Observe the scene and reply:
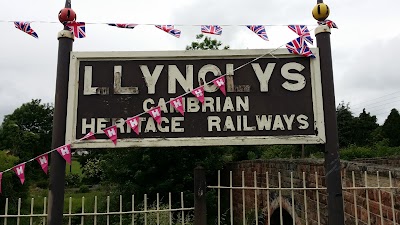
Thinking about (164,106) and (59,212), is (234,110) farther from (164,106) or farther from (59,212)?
(59,212)

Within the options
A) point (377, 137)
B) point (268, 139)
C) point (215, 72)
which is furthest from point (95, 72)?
point (377, 137)

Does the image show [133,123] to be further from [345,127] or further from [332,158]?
[345,127]

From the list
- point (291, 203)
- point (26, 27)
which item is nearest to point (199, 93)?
point (26, 27)

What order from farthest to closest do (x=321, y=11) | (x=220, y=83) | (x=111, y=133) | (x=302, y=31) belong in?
(x=302, y=31)
(x=321, y=11)
(x=220, y=83)
(x=111, y=133)

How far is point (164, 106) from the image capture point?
9.09ft

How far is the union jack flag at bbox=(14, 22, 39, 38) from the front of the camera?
3150 mm

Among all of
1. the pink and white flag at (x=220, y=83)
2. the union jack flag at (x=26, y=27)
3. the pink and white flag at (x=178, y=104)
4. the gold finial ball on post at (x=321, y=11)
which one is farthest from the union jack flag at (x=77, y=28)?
the gold finial ball on post at (x=321, y=11)

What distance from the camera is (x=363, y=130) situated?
31.9 metres

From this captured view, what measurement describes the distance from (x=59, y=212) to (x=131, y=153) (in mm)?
→ 10699

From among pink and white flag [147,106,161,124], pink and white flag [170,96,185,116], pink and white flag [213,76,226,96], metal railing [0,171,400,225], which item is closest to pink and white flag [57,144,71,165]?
metal railing [0,171,400,225]

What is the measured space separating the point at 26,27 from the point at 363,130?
33622 mm

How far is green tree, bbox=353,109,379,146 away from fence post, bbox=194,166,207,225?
97.7 ft

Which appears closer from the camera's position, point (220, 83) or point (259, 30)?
Result: point (220, 83)

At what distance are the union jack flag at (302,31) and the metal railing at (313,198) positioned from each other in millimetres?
1268
